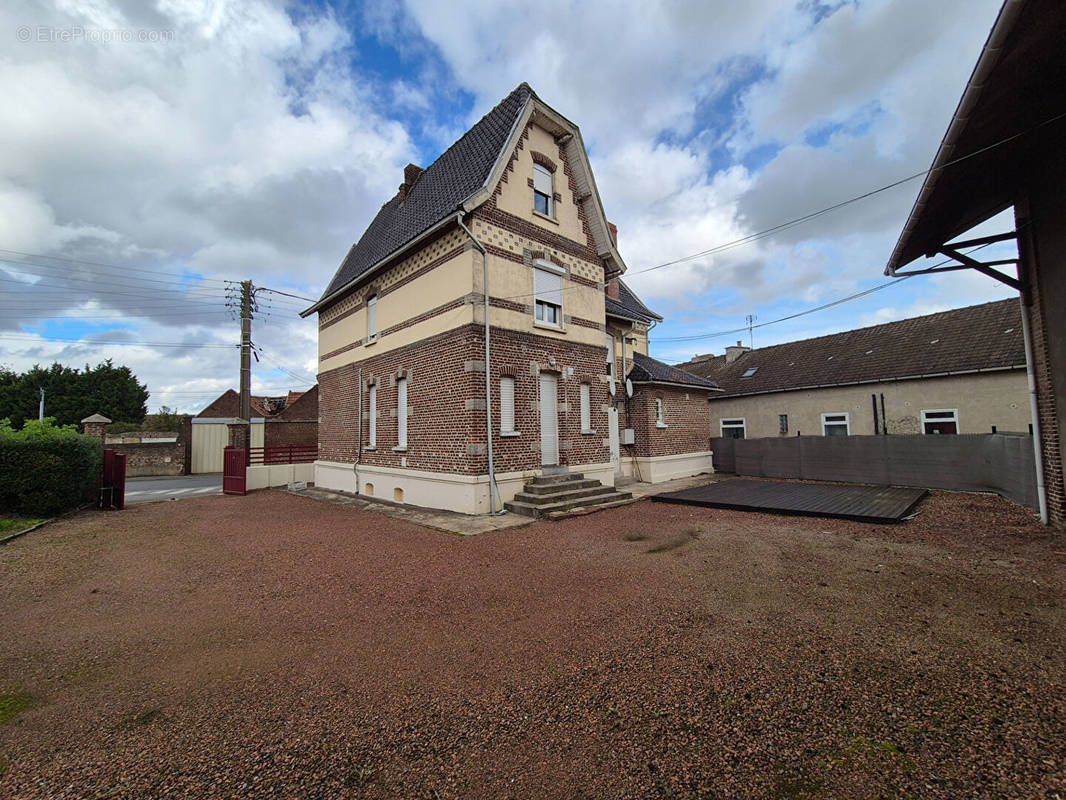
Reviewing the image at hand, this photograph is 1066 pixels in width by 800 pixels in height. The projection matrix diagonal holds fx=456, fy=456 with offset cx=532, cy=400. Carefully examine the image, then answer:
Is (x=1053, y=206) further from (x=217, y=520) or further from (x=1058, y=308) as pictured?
(x=217, y=520)

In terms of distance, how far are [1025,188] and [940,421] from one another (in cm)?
1226

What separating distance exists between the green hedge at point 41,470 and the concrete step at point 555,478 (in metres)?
10.5

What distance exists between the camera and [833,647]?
3.62 metres

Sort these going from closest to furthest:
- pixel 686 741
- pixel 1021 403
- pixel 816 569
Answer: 1. pixel 686 741
2. pixel 816 569
3. pixel 1021 403

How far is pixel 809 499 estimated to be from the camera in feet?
34.2


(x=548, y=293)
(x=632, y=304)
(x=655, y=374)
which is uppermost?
(x=632, y=304)

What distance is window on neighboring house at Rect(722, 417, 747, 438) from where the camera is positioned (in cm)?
2223

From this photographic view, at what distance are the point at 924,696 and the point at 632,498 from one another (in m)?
8.66

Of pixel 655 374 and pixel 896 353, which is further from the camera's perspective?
pixel 896 353

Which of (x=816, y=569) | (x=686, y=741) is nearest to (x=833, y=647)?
(x=686, y=741)

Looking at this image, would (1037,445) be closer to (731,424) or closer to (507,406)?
(507,406)

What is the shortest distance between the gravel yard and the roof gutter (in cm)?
505

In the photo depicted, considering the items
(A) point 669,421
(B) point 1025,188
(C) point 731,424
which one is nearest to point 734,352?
(C) point 731,424

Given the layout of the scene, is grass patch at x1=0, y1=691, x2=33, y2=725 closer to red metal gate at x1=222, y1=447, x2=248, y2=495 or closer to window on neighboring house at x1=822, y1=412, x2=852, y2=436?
red metal gate at x1=222, y1=447, x2=248, y2=495
